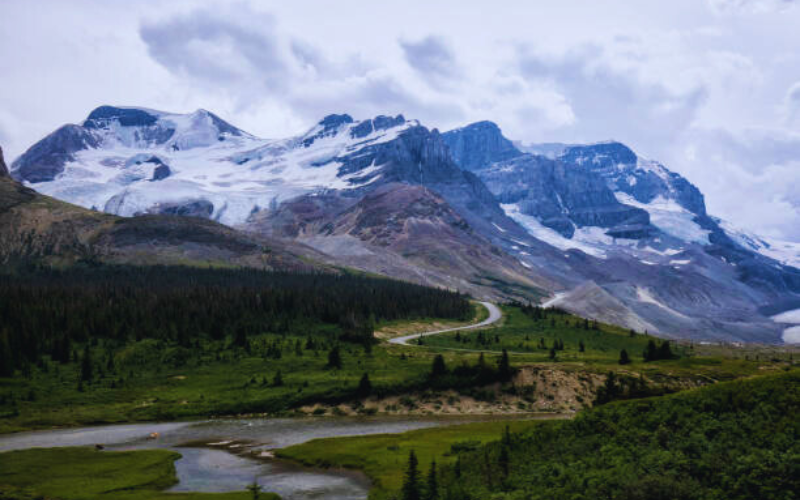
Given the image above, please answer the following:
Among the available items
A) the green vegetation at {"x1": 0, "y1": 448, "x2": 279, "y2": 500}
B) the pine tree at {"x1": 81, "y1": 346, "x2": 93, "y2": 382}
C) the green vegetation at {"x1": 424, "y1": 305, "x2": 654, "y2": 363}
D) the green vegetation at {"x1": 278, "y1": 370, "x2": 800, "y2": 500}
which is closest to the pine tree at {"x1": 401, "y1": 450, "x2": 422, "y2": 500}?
the green vegetation at {"x1": 278, "y1": 370, "x2": 800, "y2": 500}

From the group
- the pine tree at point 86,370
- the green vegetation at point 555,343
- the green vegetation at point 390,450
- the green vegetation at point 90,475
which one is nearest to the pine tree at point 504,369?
the green vegetation at point 390,450

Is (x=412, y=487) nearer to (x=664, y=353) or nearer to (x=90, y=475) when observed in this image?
(x=90, y=475)

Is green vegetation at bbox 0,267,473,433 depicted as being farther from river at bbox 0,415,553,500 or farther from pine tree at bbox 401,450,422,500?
pine tree at bbox 401,450,422,500

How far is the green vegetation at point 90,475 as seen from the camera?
51.3 metres

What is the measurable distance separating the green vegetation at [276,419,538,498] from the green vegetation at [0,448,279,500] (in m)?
11.5

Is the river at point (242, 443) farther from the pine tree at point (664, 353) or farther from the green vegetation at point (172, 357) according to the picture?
the pine tree at point (664, 353)

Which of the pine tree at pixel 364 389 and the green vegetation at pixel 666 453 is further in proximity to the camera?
the pine tree at pixel 364 389

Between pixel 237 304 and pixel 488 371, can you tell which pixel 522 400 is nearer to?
pixel 488 371

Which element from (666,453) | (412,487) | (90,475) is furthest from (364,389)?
(666,453)

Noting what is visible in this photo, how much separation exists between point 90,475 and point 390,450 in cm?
2903

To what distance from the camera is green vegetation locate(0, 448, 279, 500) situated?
51312mm

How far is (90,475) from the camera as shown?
5988 cm

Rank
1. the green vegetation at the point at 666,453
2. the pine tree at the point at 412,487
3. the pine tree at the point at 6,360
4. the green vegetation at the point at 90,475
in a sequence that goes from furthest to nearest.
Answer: the pine tree at the point at 6,360
the green vegetation at the point at 90,475
the pine tree at the point at 412,487
the green vegetation at the point at 666,453

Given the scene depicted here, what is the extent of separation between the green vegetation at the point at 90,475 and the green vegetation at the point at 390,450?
11471mm
